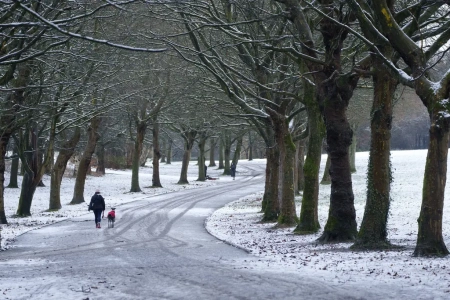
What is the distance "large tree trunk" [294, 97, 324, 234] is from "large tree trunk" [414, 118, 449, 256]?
7.01m

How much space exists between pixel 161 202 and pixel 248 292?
2744 cm

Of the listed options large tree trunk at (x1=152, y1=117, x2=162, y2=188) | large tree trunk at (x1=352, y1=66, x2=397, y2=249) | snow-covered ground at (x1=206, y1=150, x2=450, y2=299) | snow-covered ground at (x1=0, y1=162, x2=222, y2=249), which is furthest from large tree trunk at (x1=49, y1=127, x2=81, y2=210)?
large tree trunk at (x1=352, y1=66, x2=397, y2=249)

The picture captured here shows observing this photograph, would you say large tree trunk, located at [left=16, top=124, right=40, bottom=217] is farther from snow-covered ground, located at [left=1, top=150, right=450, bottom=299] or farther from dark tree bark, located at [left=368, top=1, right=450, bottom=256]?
dark tree bark, located at [left=368, top=1, right=450, bottom=256]

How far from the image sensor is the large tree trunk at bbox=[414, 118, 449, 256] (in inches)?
449

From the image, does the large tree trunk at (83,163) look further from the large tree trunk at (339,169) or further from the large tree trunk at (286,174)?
the large tree trunk at (339,169)

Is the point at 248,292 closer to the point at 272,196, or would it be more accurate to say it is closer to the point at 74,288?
the point at 74,288

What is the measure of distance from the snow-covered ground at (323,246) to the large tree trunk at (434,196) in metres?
0.43

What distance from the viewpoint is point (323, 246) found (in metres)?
15.4

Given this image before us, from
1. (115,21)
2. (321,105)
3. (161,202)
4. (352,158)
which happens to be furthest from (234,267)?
(352,158)

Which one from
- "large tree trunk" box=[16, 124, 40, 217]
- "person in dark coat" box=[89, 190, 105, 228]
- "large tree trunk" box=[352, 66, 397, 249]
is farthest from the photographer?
"large tree trunk" box=[16, 124, 40, 217]

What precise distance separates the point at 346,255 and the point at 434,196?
2.39 metres

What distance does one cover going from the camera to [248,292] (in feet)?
31.7

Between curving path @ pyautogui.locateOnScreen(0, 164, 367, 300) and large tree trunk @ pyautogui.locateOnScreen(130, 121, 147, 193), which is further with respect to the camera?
large tree trunk @ pyautogui.locateOnScreen(130, 121, 147, 193)

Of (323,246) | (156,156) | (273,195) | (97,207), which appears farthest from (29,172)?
(156,156)
